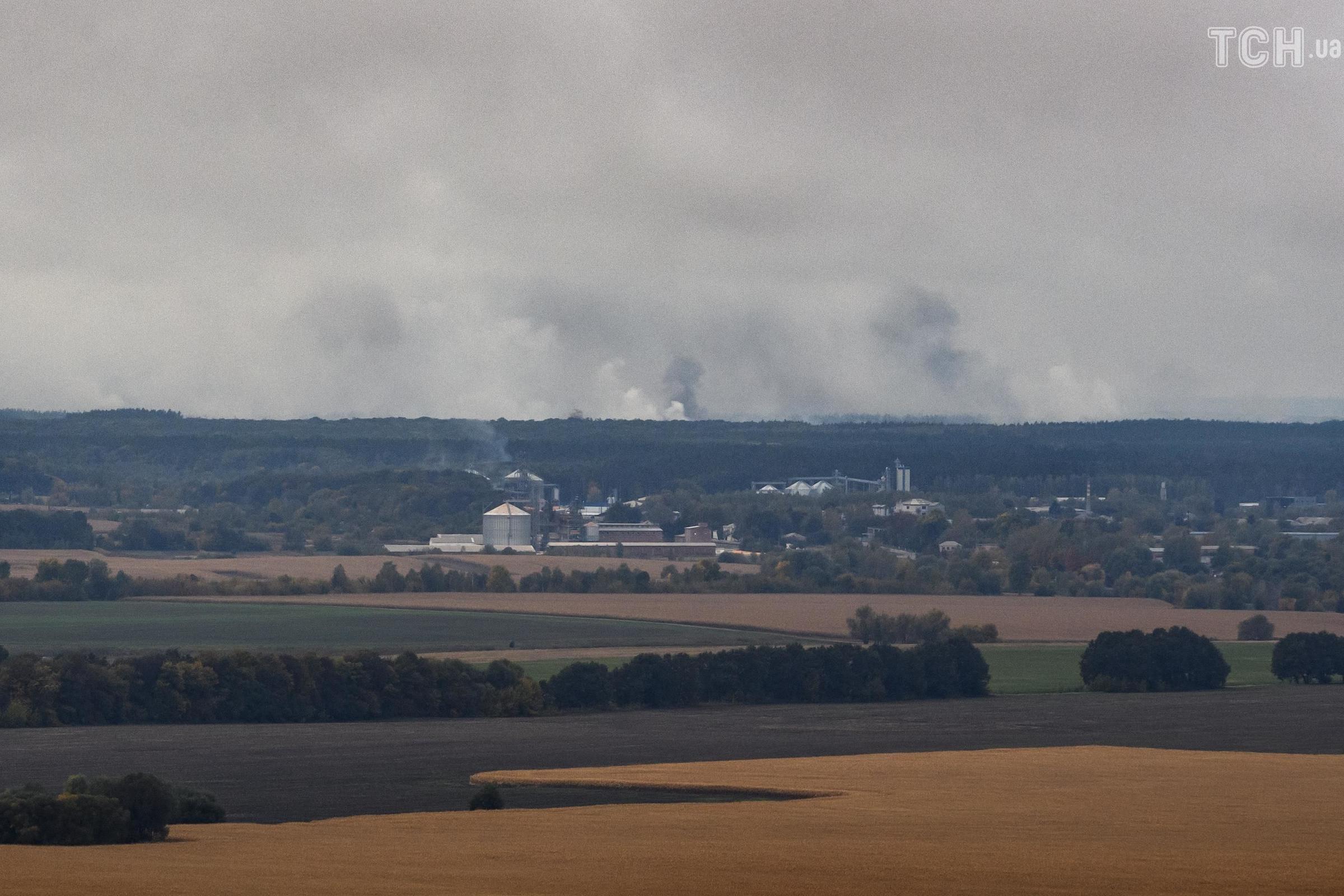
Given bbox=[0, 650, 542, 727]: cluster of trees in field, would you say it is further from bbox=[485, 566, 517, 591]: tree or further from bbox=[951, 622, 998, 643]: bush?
bbox=[485, 566, 517, 591]: tree

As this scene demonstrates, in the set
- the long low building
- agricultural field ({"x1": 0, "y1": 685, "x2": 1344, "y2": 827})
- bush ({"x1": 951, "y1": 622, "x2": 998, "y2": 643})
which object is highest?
the long low building

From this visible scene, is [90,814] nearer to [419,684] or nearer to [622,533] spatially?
[419,684]

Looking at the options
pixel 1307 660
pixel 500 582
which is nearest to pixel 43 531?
pixel 500 582

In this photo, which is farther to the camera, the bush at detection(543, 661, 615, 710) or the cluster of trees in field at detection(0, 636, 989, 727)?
the bush at detection(543, 661, 615, 710)

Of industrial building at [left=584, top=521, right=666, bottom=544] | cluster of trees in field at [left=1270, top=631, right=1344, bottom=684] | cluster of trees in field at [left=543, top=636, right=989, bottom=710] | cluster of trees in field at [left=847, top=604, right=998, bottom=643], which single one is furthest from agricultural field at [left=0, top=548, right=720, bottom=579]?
cluster of trees in field at [left=1270, top=631, right=1344, bottom=684]

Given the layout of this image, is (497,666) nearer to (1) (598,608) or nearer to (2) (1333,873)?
(1) (598,608)

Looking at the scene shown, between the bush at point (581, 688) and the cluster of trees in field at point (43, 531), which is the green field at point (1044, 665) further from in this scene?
the cluster of trees in field at point (43, 531)
